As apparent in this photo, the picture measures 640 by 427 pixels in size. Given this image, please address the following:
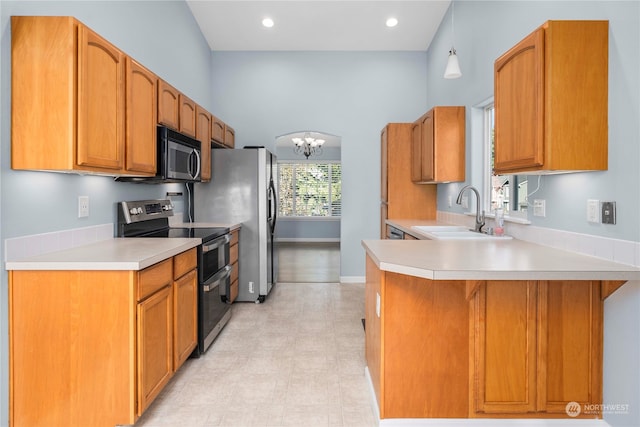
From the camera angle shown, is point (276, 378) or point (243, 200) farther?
point (243, 200)

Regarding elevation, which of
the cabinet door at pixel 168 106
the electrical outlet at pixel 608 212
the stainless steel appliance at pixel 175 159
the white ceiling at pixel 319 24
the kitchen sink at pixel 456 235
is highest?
the white ceiling at pixel 319 24

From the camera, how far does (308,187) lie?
1045 cm

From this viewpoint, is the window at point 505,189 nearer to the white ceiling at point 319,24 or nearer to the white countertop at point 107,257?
the white ceiling at point 319,24

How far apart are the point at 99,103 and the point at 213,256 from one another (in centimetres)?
157

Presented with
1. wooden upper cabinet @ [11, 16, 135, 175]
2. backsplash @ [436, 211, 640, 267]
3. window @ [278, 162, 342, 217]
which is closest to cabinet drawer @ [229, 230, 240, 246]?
wooden upper cabinet @ [11, 16, 135, 175]

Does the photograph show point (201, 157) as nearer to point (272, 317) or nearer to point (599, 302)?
point (272, 317)

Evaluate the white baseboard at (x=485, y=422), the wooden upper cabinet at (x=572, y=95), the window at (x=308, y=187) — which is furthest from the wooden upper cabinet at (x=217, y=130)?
the window at (x=308, y=187)

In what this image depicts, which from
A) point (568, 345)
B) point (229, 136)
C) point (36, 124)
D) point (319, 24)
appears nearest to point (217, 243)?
point (36, 124)

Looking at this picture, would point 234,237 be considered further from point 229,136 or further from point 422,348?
point 422,348

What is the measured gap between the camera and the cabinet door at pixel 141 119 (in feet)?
8.15

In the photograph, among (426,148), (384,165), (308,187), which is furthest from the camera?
Answer: (308,187)

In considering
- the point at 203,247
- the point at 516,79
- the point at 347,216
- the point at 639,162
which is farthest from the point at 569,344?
the point at 347,216

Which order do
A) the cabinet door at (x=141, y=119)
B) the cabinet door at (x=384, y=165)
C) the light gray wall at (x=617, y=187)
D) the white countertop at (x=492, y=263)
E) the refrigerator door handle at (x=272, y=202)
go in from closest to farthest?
the white countertop at (x=492, y=263), the light gray wall at (x=617, y=187), the cabinet door at (x=141, y=119), the refrigerator door handle at (x=272, y=202), the cabinet door at (x=384, y=165)

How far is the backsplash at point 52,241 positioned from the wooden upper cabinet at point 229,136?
8.17 ft
